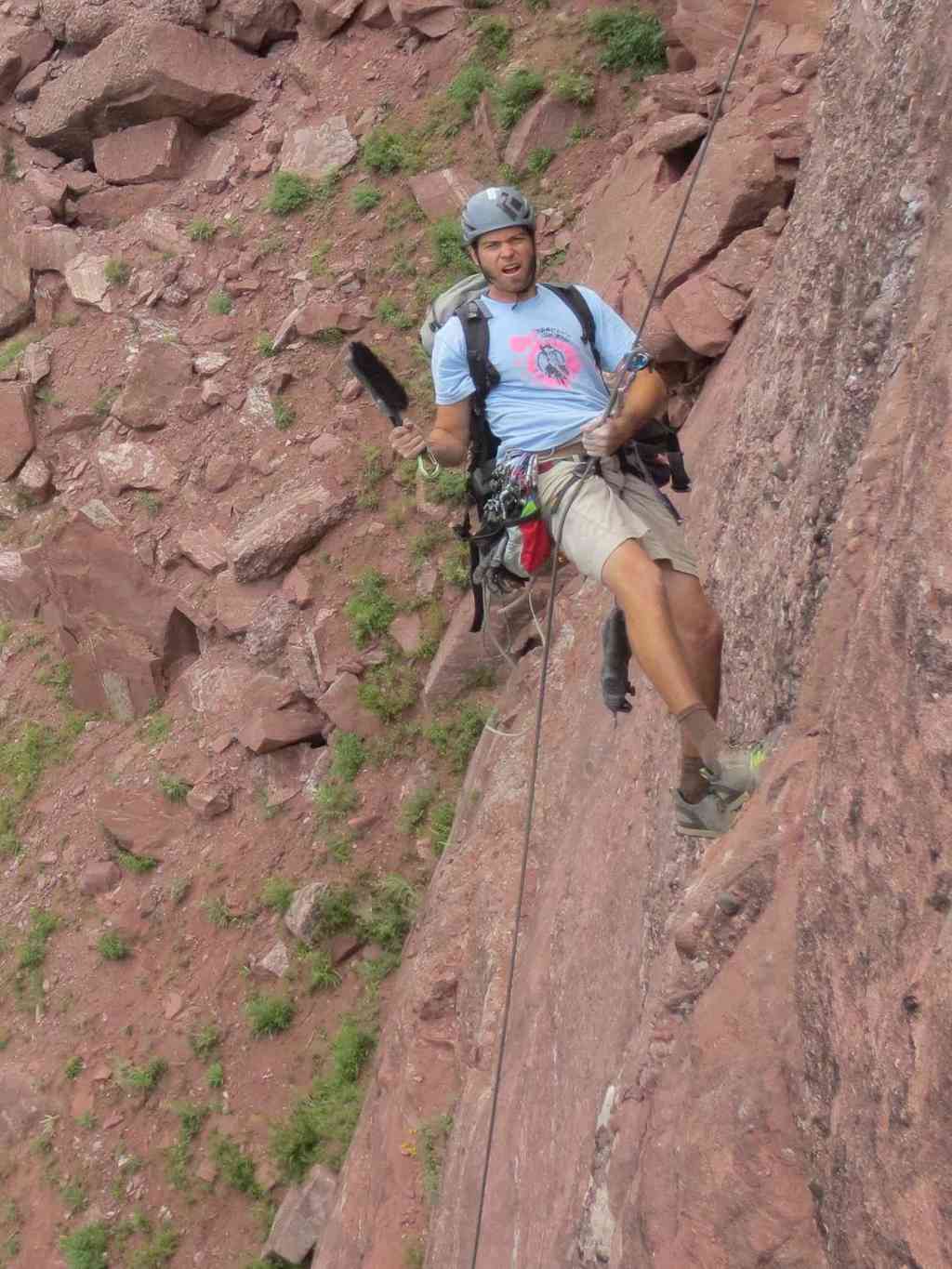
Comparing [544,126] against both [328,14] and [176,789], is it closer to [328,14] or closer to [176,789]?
[328,14]

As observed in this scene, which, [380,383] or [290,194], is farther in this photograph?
[290,194]

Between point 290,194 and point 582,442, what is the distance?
9.93m

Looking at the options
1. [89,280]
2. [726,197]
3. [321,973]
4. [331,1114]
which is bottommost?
[331,1114]

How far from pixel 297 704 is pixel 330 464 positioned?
242 centimetres

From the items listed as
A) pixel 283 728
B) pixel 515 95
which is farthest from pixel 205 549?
pixel 515 95

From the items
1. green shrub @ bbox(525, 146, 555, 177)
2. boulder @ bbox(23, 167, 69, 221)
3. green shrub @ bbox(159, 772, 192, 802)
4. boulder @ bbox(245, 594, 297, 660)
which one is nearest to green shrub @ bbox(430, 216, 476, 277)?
green shrub @ bbox(525, 146, 555, 177)

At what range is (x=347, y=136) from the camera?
13.2m

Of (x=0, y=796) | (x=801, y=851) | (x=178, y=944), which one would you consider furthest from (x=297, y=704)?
(x=801, y=851)

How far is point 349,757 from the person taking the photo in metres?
9.97

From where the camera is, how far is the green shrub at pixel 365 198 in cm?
1260

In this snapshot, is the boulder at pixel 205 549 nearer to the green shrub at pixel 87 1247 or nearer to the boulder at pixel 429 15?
the green shrub at pixel 87 1247

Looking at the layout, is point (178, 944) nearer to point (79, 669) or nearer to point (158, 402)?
point (79, 669)

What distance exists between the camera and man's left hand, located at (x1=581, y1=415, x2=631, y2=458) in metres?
4.27

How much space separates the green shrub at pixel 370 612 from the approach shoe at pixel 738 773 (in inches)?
266
